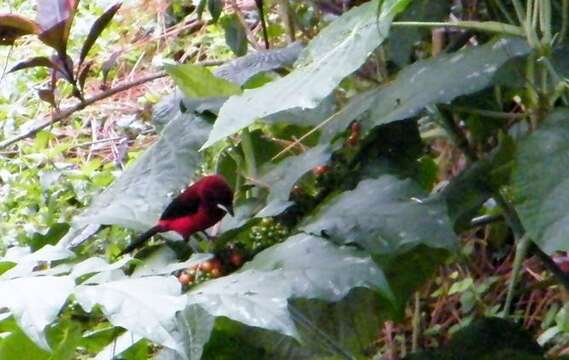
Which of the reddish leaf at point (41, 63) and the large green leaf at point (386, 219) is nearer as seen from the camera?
the large green leaf at point (386, 219)

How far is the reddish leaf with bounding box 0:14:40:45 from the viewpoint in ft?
5.76

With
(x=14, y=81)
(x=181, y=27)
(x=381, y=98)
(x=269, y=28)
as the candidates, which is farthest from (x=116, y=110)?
(x=381, y=98)

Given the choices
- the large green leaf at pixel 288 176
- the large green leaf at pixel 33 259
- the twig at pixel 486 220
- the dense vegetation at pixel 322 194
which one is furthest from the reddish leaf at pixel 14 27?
the twig at pixel 486 220

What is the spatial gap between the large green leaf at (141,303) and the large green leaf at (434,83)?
0.47 m

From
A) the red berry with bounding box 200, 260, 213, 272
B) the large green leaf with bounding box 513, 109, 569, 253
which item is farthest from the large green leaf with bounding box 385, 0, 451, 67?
the red berry with bounding box 200, 260, 213, 272

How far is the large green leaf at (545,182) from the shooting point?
1291mm

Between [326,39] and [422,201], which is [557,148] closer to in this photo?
[422,201]

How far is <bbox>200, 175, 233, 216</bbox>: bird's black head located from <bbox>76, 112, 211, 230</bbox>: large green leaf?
0.09 meters

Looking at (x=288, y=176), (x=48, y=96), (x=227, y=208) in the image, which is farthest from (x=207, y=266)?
(x=48, y=96)

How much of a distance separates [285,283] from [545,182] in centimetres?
34

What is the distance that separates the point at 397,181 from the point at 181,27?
2.47 meters

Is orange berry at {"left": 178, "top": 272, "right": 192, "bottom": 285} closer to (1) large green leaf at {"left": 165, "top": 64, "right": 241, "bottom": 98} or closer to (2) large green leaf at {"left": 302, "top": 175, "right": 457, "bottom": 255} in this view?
(2) large green leaf at {"left": 302, "top": 175, "right": 457, "bottom": 255}

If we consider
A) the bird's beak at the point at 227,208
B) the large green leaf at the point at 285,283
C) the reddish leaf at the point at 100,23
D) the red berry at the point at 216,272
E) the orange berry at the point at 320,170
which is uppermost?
the reddish leaf at the point at 100,23

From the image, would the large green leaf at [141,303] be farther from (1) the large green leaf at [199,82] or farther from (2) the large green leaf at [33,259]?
(1) the large green leaf at [199,82]
